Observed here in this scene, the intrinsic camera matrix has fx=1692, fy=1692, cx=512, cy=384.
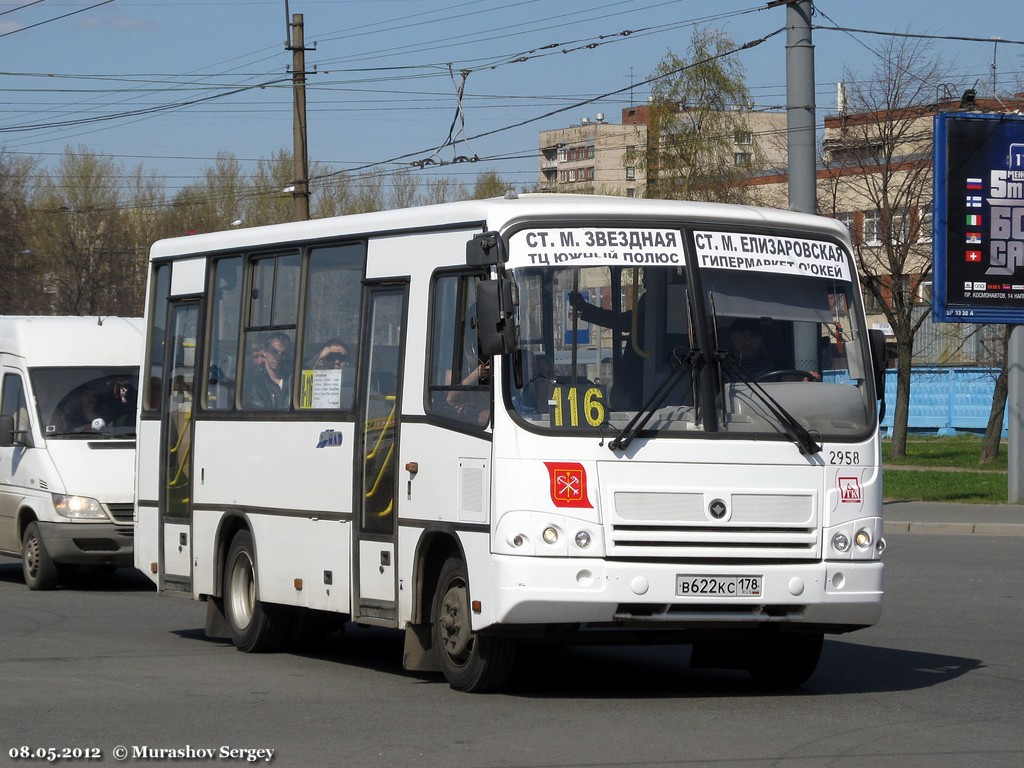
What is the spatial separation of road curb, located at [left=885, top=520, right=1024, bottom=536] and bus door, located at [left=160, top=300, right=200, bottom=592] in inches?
504

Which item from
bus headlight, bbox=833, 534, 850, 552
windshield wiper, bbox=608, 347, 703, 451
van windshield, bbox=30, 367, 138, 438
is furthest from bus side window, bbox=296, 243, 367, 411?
van windshield, bbox=30, 367, 138, 438

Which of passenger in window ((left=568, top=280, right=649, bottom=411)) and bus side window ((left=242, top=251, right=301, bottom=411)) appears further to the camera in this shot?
bus side window ((left=242, top=251, right=301, bottom=411))

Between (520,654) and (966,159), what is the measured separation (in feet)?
58.5

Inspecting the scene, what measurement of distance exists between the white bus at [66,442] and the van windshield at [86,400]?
0.01 metres

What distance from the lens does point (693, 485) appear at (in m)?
9.05

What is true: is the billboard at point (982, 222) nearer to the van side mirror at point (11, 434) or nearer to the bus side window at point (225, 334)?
the van side mirror at point (11, 434)

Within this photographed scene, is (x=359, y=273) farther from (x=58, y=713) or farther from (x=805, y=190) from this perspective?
(x=805, y=190)

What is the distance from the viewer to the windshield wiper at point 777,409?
367 inches

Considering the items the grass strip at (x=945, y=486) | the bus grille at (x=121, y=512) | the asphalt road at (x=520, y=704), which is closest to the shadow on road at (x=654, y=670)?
the asphalt road at (x=520, y=704)

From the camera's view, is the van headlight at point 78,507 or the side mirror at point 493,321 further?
the van headlight at point 78,507

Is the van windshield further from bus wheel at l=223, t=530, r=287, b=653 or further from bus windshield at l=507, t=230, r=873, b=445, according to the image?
bus windshield at l=507, t=230, r=873, b=445

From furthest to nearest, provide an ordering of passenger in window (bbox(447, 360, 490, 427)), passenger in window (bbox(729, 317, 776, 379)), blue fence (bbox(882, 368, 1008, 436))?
blue fence (bbox(882, 368, 1008, 436)), passenger in window (bbox(729, 317, 776, 379)), passenger in window (bbox(447, 360, 490, 427))

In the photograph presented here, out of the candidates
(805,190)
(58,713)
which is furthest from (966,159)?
(58,713)

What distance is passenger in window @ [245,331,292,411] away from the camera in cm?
1146
